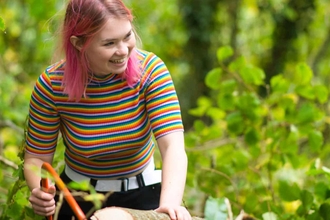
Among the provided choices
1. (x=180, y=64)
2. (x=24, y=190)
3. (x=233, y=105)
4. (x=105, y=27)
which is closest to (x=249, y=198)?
→ (x=233, y=105)

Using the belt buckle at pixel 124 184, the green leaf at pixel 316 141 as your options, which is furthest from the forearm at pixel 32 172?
the green leaf at pixel 316 141

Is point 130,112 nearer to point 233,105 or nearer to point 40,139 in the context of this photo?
point 40,139

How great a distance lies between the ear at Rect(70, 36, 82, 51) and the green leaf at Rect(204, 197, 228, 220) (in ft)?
2.39

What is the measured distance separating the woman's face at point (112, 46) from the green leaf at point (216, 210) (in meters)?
0.61

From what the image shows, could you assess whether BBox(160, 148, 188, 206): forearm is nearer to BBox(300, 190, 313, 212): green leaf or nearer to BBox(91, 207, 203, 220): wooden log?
BBox(91, 207, 203, 220): wooden log

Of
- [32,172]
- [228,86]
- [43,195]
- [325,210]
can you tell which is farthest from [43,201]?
[228,86]

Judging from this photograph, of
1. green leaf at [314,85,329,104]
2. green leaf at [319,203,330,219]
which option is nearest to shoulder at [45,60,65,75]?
green leaf at [319,203,330,219]

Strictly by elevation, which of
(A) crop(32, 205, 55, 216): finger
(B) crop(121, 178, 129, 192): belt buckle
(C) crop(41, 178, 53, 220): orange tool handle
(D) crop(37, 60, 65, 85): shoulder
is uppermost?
(D) crop(37, 60, 65, 85): shoulder

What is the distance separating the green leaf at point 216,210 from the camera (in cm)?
217

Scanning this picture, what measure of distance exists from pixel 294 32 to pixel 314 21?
26cm

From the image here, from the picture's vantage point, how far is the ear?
75.6 inches

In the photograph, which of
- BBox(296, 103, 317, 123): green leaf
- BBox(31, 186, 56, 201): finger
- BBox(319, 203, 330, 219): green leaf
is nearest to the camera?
BBox(31, 186, 56, 201): finger

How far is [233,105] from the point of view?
328 centimetres

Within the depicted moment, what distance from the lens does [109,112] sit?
197 centimetres
